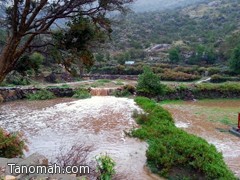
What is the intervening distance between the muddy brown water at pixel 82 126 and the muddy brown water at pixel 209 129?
2.91 m

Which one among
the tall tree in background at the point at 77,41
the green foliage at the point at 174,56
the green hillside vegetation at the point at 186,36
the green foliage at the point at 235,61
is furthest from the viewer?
the green hillside vegetation at the point at 186,36

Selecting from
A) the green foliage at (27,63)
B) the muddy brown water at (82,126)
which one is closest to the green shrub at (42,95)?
the muddy brown water at (82,126)

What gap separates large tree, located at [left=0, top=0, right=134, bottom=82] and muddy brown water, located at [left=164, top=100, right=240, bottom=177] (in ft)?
21.6

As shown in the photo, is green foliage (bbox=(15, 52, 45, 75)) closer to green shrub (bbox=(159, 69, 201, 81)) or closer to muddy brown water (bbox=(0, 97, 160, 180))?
muddy brown water (bbox=(0, 97, 160, 180))

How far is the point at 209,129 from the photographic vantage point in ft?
57.7

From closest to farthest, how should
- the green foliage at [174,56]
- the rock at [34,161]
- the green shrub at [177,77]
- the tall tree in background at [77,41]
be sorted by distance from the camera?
the rock at [34,161]
the tall tree in background at [77,41]
the green shrub at [177,77]
the green foliage at [174,56]

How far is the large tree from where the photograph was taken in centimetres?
973

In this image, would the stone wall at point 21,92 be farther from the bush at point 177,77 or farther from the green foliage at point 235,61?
the green foliage at point 235,61

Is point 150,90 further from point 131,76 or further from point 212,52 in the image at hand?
point 212,52

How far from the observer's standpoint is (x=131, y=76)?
43.5 meters

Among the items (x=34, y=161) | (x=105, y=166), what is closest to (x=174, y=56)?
(x=105, y=166)

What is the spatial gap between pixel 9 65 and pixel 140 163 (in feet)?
16.9

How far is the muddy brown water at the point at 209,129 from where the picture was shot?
1308 centimetres

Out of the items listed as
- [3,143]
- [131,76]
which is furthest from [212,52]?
[3,143]
